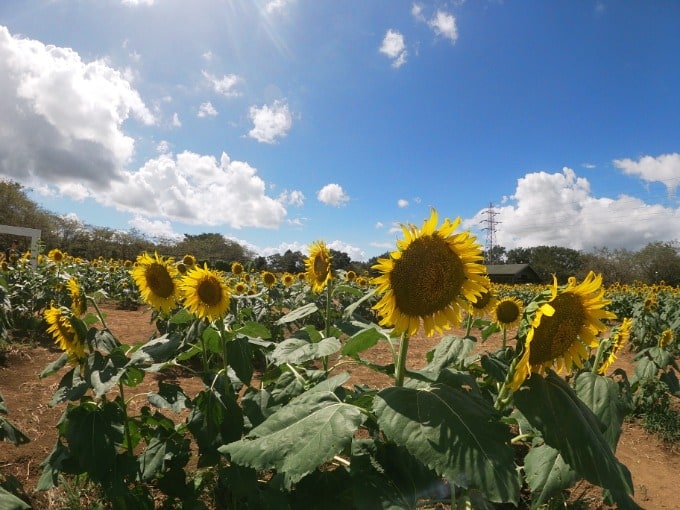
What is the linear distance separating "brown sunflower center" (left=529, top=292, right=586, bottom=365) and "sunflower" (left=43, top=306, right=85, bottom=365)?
2.19m

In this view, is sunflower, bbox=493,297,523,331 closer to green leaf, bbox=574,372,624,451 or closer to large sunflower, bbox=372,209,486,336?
green leaf, bbox=574,372,624,451

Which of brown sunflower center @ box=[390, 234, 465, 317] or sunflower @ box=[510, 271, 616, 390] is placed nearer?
sunflower @ box=[510, 271, 616, 390]

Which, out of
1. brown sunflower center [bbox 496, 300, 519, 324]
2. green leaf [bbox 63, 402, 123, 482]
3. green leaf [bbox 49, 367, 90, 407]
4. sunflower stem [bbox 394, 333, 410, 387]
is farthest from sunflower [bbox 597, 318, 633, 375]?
green leaf [bbox 49, 367, 90, 407]

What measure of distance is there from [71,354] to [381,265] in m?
1.84

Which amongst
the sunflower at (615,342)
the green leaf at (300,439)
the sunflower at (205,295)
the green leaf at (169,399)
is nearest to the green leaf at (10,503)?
the green leaf at (300,439)

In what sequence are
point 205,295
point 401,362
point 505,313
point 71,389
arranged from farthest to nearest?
point 505,313
point 205,295
point 71,389
point 401,362

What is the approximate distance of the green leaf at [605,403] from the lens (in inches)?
65.8

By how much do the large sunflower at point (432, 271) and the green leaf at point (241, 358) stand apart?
87 centimetres

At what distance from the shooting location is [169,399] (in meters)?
2.28

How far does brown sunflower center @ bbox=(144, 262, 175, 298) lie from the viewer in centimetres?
294

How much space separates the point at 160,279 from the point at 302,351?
67.4 inches

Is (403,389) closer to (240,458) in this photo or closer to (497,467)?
(497,467)

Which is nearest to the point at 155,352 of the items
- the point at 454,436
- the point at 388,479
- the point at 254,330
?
the point at 254,330

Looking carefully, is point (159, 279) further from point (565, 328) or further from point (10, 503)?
point (565, 328)
